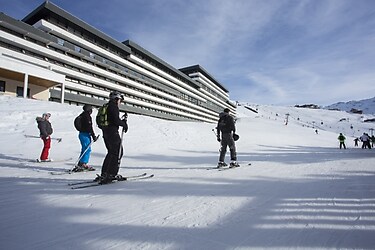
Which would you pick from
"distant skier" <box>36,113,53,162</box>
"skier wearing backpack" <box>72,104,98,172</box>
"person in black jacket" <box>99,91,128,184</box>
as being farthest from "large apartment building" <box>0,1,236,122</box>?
"person in black jacket" <box>99,91,128,184</box>

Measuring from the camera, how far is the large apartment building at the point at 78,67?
2800 centimetres

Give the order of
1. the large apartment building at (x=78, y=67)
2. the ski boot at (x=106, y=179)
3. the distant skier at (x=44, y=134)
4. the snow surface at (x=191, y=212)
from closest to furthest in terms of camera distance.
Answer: the snow surface at (x=191, y=212), the ski boot at (x=106, y=179), the distant skier at (x=44, y=134), the large apartment building at (x=78, y=67)

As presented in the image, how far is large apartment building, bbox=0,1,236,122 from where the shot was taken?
2800 cm

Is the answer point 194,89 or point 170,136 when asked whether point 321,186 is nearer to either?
point 170,136

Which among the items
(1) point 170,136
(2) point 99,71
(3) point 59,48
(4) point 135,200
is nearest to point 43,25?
(3) point 59,48

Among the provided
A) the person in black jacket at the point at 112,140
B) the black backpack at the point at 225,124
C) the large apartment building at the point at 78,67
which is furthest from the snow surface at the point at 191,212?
the large apartment building at the point at 78,67

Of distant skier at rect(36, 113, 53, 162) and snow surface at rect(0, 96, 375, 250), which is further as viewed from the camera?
distant skier at rect(36, 113, 53, 162)

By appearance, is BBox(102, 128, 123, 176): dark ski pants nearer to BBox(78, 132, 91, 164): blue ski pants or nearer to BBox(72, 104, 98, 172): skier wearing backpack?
BBox(72, 104, 98, 172): skier wearing backpack

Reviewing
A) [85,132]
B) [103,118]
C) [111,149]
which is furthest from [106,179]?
[85,132]

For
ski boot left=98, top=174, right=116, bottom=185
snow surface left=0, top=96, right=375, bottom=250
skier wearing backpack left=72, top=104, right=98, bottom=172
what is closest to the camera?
snow surface left=0, top=96, right=375, bottom=250

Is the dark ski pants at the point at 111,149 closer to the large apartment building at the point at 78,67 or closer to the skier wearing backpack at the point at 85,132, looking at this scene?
the skier wearing backpack at the point at 85,132

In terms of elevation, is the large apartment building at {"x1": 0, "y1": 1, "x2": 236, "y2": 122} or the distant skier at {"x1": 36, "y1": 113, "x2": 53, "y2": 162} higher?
the large apartment building at {"x1": 0, "y1": 1, "x2": 236, "y2": 122}

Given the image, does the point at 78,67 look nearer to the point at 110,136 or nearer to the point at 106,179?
the point at 110,136

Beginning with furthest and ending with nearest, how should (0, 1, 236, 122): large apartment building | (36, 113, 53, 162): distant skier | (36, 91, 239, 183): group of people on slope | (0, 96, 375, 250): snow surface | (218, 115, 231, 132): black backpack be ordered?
(0, 1, 236, 122): large apartment building → (36, 113, 53, 162): distant skier → (218, 115, 231, 132): black backpack → (36, 91, 239, 183): group of people on slope → (0, 96, 375, 250): snow surface
